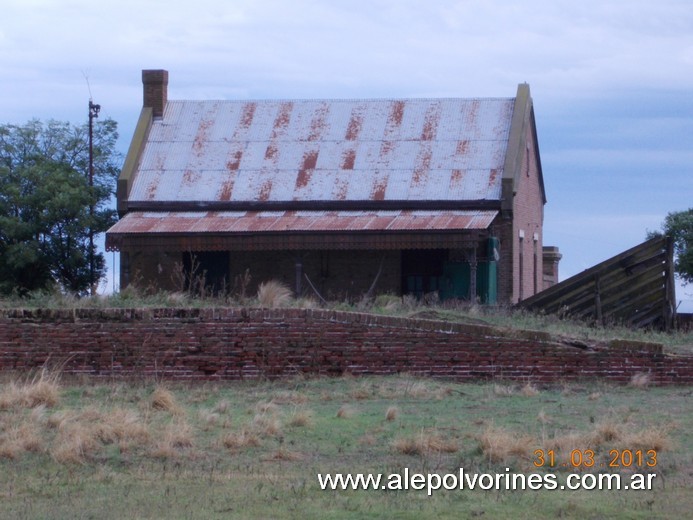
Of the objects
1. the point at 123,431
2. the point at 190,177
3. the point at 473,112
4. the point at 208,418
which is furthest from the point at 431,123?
the point at 123,431

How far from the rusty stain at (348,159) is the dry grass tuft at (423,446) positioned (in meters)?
17.9

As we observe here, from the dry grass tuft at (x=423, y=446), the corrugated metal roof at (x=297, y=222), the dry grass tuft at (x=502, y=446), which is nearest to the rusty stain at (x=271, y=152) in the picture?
the corrugated metal roof at (x=297, y=222)

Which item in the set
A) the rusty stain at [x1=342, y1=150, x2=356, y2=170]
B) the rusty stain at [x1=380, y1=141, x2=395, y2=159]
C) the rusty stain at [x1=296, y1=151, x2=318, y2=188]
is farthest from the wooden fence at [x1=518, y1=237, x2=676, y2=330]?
the rusty stain at [x1=296, y1=151, x2=318, y2=188]

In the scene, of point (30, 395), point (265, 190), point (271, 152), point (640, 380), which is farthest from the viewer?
point (271, 152)

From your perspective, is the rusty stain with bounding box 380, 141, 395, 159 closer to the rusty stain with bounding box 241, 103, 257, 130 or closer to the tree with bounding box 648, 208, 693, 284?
the rusty stain with bounding box 241, 103, 257, 130

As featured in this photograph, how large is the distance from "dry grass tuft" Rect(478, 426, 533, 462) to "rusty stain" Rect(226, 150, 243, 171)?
18.8m

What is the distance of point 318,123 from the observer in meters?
29.7

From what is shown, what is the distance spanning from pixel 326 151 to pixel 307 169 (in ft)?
2.87

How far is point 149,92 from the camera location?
30656 mm

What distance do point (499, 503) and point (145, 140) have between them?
22.5 m

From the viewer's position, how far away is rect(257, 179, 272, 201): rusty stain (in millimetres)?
27375

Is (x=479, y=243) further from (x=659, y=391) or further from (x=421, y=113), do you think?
(x=659, y=391)

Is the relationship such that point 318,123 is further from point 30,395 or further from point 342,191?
point 30,395

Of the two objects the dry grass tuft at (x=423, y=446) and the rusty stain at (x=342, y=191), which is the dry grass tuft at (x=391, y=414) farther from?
the rusty stain at (x=342, y=191)
